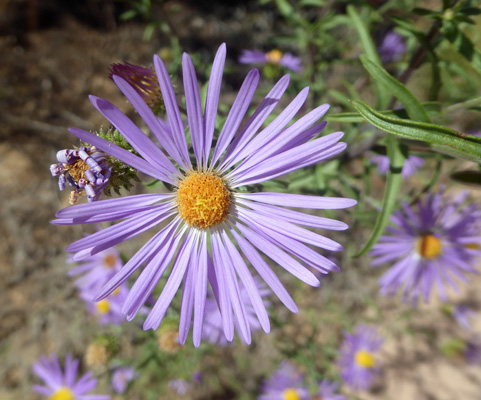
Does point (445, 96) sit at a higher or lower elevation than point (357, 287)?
higher

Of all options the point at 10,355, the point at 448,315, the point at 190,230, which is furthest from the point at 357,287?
the point at 10,355

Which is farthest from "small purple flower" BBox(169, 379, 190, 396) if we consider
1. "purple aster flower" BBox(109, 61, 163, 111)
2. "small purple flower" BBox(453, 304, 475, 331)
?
"small purple flower" BBox(453, 304, 475, 331)

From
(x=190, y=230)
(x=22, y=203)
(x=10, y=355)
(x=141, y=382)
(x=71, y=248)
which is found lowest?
(x=10, y=355)

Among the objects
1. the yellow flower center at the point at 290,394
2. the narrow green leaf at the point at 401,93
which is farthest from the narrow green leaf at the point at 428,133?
the yellow flower center at the point at 290,394

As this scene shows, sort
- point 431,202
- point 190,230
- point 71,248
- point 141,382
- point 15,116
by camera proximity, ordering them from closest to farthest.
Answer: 1. point 71,248
2. point 190,230
3. point 431,202
4. point 141,382
5. point 15,116

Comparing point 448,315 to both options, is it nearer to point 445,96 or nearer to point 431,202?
point 431,202

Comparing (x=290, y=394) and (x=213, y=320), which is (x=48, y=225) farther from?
(x=290, y=394)
